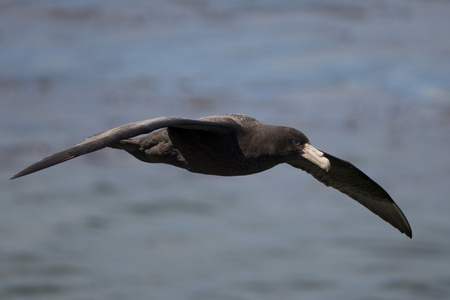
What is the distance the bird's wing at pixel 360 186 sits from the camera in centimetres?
1136

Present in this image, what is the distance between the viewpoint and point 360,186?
11.8 metres

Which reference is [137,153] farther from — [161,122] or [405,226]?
[405,226]

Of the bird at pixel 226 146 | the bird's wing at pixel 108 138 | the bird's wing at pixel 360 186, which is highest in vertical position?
the bird's wing at pixel 360 186

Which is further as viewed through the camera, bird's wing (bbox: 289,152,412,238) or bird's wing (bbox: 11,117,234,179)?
bird's wing (bbox: 289,152,412,238)

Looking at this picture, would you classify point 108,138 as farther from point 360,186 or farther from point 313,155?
point 360,186

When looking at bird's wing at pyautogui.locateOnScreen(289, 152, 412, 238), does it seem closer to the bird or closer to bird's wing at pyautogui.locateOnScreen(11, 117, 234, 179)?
the bird

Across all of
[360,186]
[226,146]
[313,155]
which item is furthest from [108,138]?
[360,186]

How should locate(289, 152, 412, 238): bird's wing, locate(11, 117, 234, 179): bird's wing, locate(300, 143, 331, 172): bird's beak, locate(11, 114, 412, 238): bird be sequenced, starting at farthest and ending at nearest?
locate(289, 152, 412, 238): bird's wing → locate(300, 143, 331, 172): bird's beak → locate(11, 114, 412, 238): bird → locate(11, 117, 234, 179): bird's wing

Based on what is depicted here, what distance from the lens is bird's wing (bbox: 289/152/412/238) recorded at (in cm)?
1136

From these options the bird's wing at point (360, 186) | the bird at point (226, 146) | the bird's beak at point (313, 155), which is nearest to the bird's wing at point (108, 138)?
the bird at point (226, 146)

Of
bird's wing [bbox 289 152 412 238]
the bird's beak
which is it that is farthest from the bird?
bird's wing [bbox 289 152 412 238]

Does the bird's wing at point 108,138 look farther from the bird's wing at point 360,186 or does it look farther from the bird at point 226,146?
the bird's wing at point 360,186

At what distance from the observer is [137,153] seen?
9.87 meters

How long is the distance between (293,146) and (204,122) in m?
1.37
